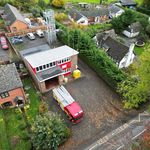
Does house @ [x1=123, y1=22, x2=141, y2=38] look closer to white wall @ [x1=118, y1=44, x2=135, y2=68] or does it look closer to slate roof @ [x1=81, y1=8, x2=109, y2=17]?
slate roof @ [x1=81, y1=8, x2=109, y2=17]

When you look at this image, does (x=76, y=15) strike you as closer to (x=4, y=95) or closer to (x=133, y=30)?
(x=133, y=30)

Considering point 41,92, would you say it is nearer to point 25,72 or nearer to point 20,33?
point 25,72

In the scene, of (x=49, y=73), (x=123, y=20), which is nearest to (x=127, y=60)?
(x=49, y=73)

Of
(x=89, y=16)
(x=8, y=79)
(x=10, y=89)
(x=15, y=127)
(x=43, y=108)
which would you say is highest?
(x=8, y=79)

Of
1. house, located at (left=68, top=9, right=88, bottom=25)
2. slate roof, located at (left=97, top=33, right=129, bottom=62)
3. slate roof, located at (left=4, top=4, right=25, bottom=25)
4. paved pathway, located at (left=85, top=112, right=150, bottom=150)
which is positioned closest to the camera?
paved pathway, located at (left=85, top=112, right=150, bottom=150)

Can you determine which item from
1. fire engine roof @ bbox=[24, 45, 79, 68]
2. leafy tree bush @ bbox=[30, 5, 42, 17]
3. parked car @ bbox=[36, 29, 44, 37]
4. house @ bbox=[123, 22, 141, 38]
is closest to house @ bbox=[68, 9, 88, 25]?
leafy tree bush @ bbox=[30, 5, 42, 17]

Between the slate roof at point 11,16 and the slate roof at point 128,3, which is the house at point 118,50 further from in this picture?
the slate roof at point 128,3
